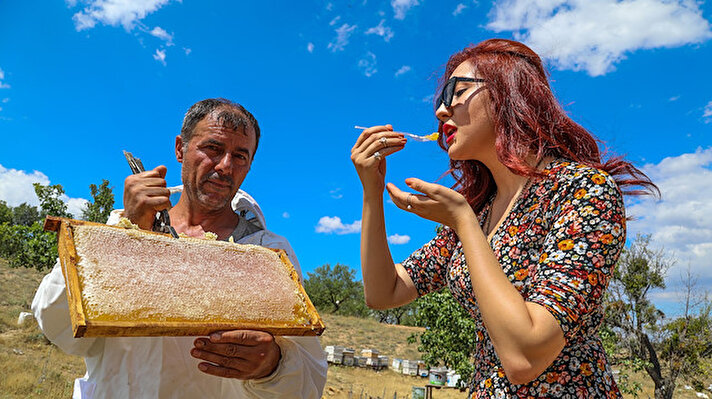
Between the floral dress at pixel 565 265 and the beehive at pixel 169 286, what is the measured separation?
39.3 inches

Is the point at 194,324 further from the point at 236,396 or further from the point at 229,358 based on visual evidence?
the point at 236,396

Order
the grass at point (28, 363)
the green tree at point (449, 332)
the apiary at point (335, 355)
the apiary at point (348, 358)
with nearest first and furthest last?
the grass at point (28, 363)
the green tree at point (449, 332)
the apiary at point (335, 355)
the apiary at point (348, 358)

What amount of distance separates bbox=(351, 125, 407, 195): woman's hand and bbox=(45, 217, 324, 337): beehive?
2.57 ft

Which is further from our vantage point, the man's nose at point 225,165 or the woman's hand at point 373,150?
the man's nose at point 225,165

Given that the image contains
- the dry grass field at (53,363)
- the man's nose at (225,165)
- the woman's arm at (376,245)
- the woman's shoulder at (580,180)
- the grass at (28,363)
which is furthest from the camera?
the dry grass field at (53,363)

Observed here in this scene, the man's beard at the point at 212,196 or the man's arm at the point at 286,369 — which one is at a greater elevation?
the man's beard at the point at 212,196

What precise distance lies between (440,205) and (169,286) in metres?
1.34

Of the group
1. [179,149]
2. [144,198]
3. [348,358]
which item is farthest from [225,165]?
[348,358]

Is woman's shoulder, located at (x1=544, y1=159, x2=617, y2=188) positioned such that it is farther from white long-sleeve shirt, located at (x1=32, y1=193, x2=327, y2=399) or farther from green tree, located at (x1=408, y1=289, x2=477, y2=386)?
green tree, located at (x1=408, y1=289, x2=477, y2=386)

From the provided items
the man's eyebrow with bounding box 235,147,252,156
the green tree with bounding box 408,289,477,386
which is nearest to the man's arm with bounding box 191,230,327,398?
the man's eyebrow with bounding box 235,147,252,156

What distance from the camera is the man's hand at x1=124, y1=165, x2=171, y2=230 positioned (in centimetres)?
268

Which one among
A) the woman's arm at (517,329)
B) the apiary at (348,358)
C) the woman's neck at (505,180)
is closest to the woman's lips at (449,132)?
the woman's neck at (505,180)

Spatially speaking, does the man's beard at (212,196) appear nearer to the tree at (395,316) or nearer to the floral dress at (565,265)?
the floral dress at (565,265)

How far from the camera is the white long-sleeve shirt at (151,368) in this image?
2.67 meters
